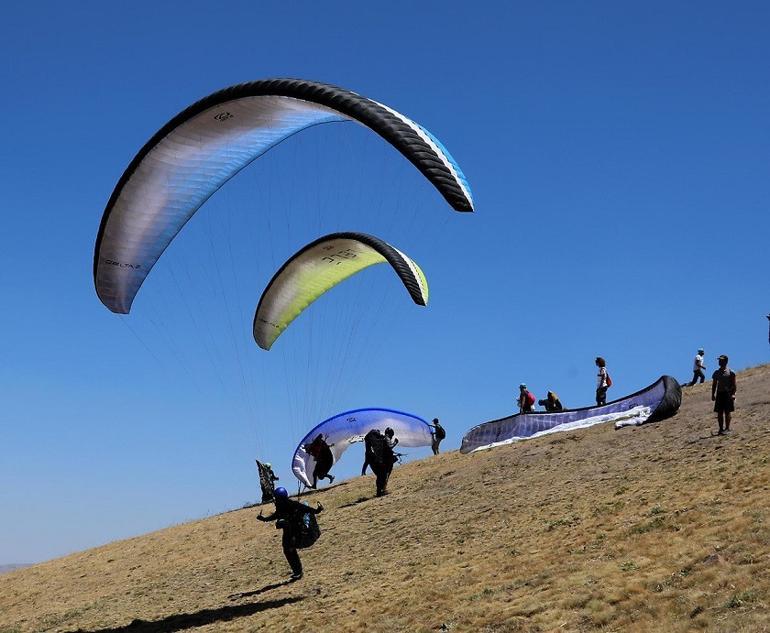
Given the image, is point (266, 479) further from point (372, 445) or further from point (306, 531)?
point (306, 531)

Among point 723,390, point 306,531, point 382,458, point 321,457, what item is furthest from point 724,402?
point 321,457

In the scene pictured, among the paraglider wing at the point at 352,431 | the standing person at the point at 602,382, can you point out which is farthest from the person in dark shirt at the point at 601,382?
the paraglider wing at the point at 352,431

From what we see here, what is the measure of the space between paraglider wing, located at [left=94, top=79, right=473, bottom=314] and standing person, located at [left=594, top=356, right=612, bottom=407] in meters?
13.2

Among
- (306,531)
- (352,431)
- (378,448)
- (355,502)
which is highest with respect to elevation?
(352,431)

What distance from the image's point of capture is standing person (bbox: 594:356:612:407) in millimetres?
28984

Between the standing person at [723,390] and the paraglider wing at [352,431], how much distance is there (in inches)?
553

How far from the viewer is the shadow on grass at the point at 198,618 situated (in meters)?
16.0

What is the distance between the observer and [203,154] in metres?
20.6

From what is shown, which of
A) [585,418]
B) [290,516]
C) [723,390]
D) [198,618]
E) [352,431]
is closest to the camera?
[198,618]

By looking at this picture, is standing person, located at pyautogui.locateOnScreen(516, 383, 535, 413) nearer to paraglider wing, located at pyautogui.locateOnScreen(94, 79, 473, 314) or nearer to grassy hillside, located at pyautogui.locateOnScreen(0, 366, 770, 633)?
grassy hillside, located at pyautogui.locateOnScreen(0, 366, 770, 633)

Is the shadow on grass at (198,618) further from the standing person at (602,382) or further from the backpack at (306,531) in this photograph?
the standing person at (602,382)

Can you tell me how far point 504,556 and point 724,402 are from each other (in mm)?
7245

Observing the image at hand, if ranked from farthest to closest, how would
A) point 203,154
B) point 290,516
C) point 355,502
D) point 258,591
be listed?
1. point 355,502
2. point 203,154
3. point 258,591
4. point 290,516

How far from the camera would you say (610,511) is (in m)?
16.3
